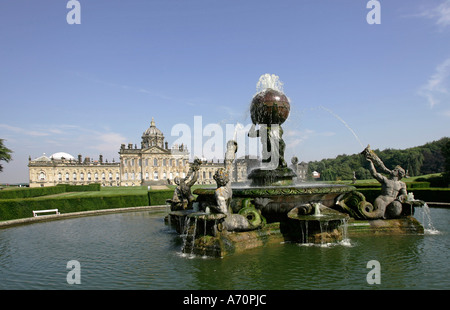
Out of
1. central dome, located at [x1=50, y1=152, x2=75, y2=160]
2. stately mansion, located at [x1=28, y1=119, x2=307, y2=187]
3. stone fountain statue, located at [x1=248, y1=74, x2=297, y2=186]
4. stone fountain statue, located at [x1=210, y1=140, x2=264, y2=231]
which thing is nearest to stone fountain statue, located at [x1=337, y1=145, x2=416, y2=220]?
stone fountain statue, located at [x1=248, y1=74, x2=297, y2=186]

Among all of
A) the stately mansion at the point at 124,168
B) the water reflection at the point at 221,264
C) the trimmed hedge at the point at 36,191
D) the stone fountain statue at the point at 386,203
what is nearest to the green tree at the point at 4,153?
the trimmed hedge at the point at 36,191

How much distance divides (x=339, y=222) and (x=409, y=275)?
2.71 m

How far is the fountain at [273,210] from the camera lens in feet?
25.7

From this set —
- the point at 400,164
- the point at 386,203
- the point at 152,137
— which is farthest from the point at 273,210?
the point at 152,137

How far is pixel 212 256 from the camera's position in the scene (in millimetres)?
7359

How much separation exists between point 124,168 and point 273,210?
263 feet

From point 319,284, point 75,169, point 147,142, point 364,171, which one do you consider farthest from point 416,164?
point 75,169

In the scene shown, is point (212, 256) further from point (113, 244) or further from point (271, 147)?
point (271, 147)

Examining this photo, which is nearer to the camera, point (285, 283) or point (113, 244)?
point (285, 283)

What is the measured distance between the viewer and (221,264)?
6777 mm

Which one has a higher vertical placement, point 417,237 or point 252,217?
point 252,217

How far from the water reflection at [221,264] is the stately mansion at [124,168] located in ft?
230

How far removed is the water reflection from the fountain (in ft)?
1.43

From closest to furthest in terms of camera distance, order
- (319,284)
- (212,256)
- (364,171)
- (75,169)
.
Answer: (319,284) < (212,256) < (364,171) < (75,169)
